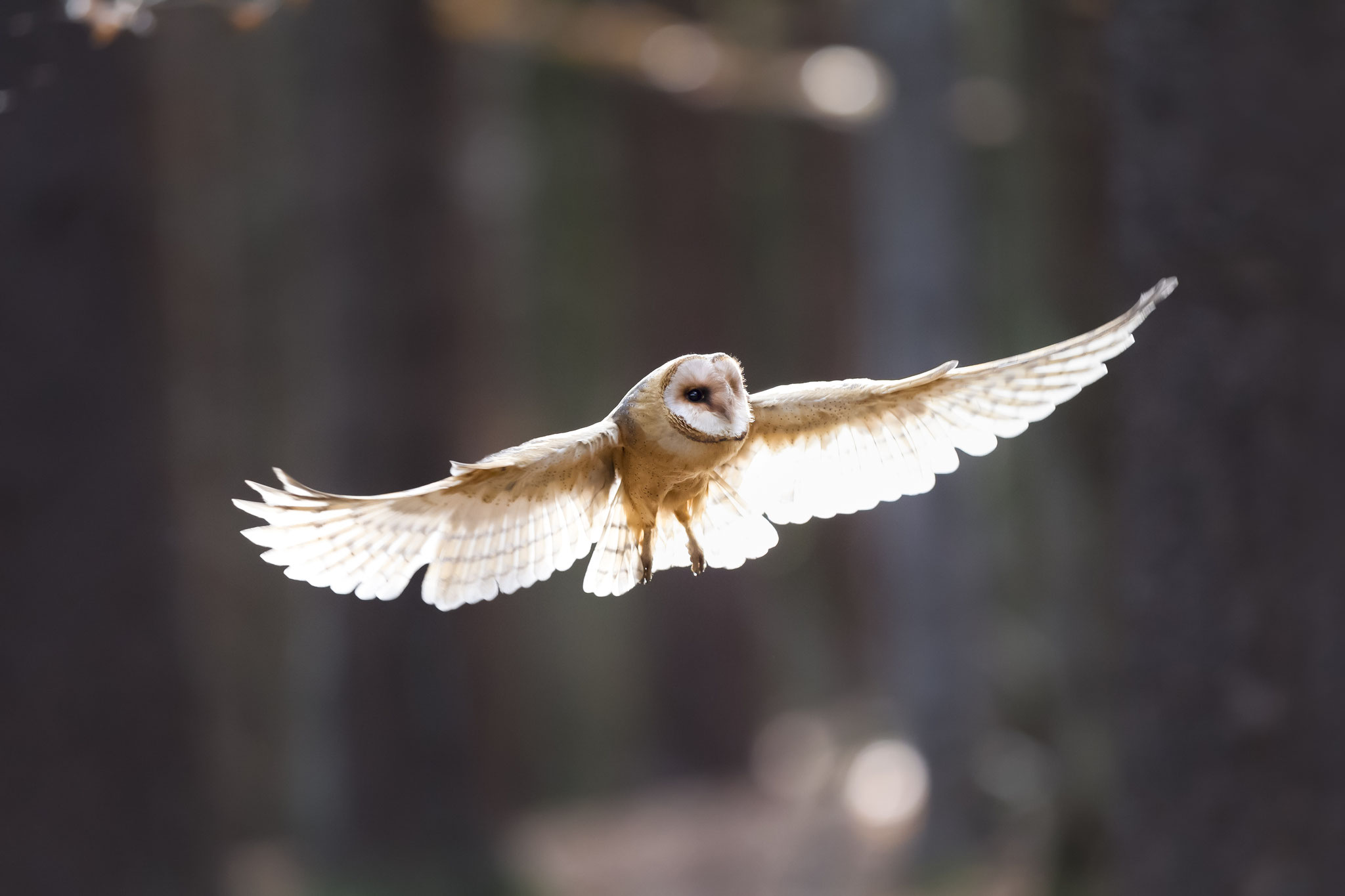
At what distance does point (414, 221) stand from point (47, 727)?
302 centimetres

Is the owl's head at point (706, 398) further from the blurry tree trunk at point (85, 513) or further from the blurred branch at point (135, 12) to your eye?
the blurry tree trunk at point (85, 513)

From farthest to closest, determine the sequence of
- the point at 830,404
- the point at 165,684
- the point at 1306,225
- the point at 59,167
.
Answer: the point at 165,684 → the point at 59,167 → the point at 1306,225 → the point at 830,404

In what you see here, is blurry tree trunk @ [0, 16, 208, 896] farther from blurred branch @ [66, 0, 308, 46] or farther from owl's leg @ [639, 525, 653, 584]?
owl's leg @ [639, 525, 653, 584]

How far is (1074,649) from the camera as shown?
6.98 m

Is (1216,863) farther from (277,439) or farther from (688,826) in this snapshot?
(277,439)

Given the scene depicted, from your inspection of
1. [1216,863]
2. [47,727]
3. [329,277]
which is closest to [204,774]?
[47,727]

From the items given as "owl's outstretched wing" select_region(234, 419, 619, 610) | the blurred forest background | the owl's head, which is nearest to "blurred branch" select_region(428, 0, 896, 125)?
the blurred forest background

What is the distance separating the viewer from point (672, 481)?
172 centimetres

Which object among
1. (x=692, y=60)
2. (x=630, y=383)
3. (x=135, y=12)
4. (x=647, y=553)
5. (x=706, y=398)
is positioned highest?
(x=692, y=60)

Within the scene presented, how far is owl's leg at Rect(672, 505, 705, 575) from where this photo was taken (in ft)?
5.91

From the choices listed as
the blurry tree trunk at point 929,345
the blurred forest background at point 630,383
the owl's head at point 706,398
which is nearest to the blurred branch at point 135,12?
the blurred forest background at point 630,383

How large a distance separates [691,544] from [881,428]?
48 cm

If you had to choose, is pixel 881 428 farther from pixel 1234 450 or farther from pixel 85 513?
pixel 85 513

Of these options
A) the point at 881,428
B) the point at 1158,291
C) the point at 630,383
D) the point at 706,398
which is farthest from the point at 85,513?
the point at 630,383
